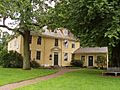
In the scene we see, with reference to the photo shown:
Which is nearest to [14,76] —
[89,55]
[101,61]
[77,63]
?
[101,61]

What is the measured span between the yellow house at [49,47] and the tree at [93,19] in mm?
14666

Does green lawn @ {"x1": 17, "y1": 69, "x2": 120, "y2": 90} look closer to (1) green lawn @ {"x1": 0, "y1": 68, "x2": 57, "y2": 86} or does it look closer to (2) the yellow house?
(1) green lawn @ {"x1": 0, "y1": 68, "x2": 57, "y2": 86}

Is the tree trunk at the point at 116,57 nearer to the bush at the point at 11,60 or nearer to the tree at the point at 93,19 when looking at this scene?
the tree at the point at 93,19

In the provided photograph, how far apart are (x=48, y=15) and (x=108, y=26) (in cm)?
900

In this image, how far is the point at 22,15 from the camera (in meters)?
28.8

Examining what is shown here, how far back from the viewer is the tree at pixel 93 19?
2148 centimetres

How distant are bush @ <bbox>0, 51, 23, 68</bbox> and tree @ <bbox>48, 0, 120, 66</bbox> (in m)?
13.1

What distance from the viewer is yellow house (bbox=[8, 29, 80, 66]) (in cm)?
4284

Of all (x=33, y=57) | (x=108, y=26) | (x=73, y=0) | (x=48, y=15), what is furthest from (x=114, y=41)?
(x=33, y=57)

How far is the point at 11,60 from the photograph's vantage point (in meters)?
38.9

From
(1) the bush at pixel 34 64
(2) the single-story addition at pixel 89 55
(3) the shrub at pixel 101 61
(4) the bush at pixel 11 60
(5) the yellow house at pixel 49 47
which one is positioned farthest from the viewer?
(2) the single-story addition at pixel 89 55

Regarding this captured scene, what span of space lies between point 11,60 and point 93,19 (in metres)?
19.2

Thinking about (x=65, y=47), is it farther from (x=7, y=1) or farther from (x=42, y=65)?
(x=7, y=1)

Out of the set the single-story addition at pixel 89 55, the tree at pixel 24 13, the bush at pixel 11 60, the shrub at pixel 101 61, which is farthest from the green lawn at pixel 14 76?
the single-story addition at pixel 89 55
